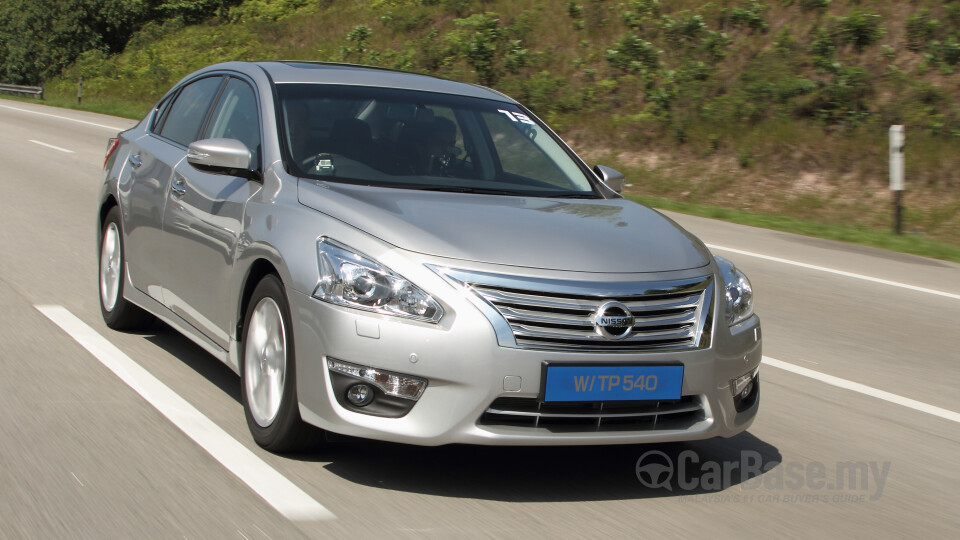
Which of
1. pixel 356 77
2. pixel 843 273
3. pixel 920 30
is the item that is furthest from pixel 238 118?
pixel 920 30

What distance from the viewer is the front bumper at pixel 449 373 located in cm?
407

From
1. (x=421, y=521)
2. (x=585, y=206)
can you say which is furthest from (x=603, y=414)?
(x=585, y=206)

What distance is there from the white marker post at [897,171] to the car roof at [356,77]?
8511 millimetres

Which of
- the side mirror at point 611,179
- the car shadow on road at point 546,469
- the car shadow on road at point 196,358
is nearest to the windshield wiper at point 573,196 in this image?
the side mirror at point 611,179

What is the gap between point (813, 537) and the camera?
4043mm

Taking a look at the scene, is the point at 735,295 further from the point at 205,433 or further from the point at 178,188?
the point at 178,188

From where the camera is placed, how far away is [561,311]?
414cm

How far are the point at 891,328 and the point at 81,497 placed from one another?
5.86m

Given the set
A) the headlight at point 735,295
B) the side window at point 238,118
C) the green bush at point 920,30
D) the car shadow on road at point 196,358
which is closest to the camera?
the headlight at point 735,295

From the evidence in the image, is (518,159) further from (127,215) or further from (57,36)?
(57,36)

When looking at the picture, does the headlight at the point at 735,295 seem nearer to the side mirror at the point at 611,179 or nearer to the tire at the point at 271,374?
the side mirror at the point at 611,179

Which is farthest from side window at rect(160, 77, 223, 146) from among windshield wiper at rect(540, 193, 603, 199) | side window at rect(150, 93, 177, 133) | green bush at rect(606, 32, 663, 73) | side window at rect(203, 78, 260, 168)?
green bush at rect(606, 32, 663, 73)

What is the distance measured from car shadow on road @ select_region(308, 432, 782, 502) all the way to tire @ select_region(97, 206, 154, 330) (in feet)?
7.93

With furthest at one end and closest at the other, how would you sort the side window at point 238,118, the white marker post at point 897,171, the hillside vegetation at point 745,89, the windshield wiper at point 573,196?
the hillside vegetation at point 745,89 → the white marker post at point 897,171 → the side window at point 238,118 → the windshield wiper at point 573,196
